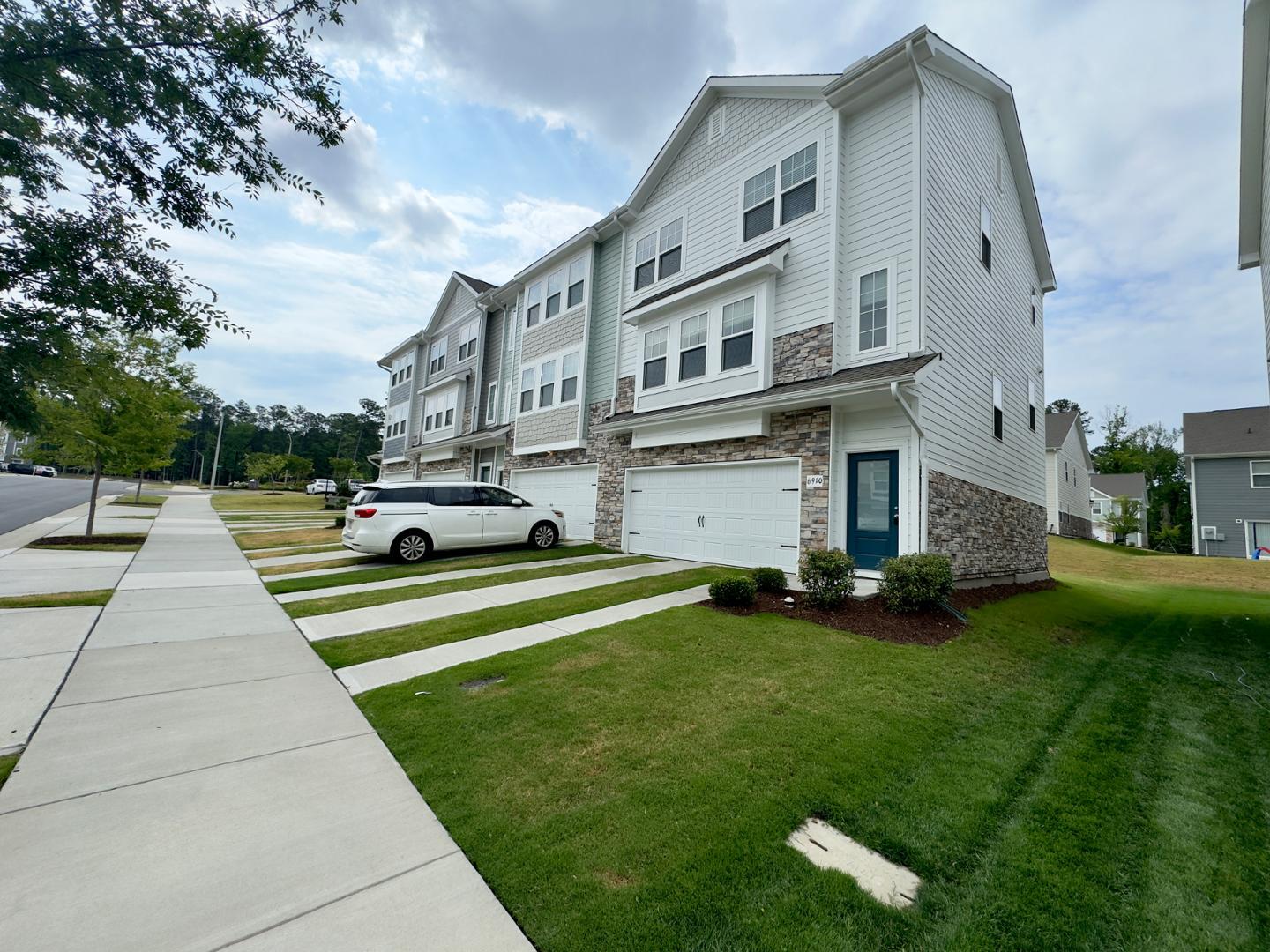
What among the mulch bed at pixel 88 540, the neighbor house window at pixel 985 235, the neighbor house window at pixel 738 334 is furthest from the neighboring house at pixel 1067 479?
the mulch bed at pixel 88 540

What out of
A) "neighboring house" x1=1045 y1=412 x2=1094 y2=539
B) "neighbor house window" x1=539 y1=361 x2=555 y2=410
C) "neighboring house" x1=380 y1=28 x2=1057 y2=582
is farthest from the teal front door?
"neighboring house" x1=1045 y1=412 x2=1094 y2=539

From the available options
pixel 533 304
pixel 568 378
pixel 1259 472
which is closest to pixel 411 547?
pixel 568 378

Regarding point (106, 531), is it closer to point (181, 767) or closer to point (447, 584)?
point (447, 584)

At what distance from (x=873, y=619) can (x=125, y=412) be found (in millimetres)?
17339

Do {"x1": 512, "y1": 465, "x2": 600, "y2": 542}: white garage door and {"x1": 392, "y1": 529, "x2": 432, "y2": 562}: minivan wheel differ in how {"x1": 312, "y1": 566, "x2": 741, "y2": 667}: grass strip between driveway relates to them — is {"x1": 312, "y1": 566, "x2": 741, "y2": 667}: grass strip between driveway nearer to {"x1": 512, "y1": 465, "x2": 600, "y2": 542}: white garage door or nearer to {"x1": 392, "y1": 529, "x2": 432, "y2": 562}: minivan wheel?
{"x1": 392, "y1": 529, "x2": 432, "y2": 562}: minivan wheel

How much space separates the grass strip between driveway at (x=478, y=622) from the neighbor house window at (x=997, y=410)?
7891mm

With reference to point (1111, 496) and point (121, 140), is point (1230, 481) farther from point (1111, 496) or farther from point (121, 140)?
point (121, 140)

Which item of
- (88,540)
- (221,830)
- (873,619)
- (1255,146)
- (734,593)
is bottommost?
(221,830)

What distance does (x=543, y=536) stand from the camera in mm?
13102

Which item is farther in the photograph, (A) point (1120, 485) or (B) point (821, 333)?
(A) point (1120, 485)

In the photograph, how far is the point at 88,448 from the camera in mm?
12797

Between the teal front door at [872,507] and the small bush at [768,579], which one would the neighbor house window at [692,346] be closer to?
the teal front door at [872,507]

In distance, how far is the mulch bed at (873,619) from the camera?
6.08 metres

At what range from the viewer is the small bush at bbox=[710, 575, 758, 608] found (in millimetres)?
6973
